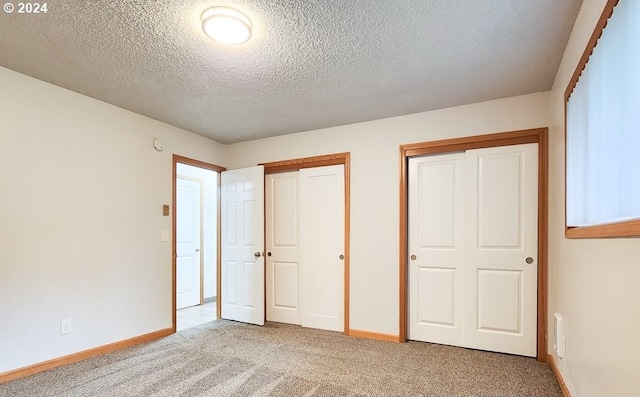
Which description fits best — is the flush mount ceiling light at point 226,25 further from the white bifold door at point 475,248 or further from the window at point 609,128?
the white bifold door at point 475,248

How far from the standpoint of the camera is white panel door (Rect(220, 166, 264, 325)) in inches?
165

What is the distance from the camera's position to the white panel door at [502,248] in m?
2.99

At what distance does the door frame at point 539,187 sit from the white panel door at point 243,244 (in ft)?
5.62

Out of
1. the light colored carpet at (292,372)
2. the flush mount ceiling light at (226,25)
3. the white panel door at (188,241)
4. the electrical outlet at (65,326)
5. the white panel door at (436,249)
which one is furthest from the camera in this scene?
the white panel door at (188,241)

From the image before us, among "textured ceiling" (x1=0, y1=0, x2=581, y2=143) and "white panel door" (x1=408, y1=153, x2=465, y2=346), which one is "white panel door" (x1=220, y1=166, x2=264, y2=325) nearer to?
"textured ceiling" (x1=0, y1=0, x2=581, y2=143)

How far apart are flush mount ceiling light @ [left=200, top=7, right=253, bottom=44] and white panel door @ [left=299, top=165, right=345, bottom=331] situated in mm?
2108

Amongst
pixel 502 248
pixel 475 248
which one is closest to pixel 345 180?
pixel 475 248

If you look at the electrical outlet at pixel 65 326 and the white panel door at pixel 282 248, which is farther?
the white panel door at pixel 282 248

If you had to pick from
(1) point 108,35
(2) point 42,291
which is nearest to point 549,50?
(1) point 108,35

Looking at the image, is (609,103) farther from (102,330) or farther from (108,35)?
(102,330)

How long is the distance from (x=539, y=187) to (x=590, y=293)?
147 cm

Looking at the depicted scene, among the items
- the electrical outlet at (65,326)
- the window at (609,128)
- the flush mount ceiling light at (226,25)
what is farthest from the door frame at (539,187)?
the electrical outlet at (65,326)

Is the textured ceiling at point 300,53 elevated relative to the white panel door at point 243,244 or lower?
elevated

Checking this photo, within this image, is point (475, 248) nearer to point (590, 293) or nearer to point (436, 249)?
point (436, 249)
